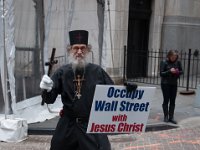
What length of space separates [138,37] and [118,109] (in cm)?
1102

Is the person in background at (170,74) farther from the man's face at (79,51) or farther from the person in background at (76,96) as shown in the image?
the man's face at (79,51)

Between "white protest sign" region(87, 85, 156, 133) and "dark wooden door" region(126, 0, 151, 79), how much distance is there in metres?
9.71

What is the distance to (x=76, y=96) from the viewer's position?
3852 mm

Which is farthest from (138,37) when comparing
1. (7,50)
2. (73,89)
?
(73,89)

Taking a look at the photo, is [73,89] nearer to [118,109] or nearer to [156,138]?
[118,109]

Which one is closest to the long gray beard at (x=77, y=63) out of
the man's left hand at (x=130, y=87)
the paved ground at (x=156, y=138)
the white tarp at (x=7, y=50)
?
the man's left hand at (x=130, y=87)

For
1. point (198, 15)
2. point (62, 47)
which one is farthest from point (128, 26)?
point (62, 47)

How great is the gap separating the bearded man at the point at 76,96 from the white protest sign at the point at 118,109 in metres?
0.07

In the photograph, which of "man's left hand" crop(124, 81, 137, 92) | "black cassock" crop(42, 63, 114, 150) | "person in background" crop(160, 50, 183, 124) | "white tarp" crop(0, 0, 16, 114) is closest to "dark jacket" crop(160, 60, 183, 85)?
"person in background" crop(160, 50, 183, 124)

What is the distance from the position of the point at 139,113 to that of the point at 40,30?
4.90 metres

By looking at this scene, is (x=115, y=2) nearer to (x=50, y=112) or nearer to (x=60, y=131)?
(x=50, y=112)

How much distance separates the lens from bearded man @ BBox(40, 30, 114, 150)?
3873 millimetres

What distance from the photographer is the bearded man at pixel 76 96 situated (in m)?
3.87

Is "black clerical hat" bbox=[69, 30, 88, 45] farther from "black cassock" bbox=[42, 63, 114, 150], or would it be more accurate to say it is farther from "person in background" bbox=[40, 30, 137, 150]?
"black cassock" bbox=[42, 63, 114, 150]
